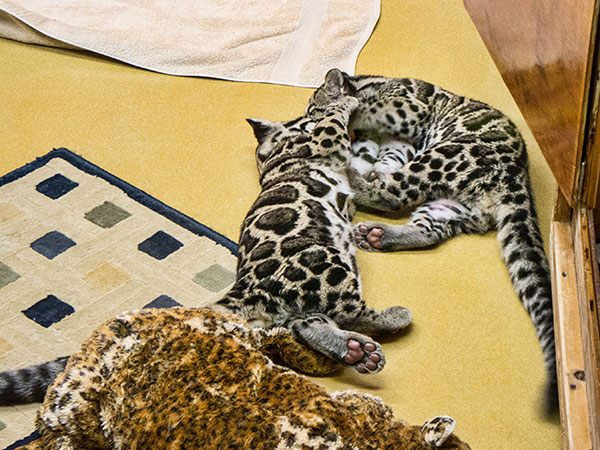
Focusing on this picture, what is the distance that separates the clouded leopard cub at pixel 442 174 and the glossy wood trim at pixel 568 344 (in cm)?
18

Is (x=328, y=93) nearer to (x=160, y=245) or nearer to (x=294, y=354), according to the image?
(x=160, y=245)

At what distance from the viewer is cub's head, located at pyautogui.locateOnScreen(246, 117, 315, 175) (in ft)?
9.60

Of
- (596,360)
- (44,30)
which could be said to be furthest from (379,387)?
(44,30)

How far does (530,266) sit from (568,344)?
47 cm

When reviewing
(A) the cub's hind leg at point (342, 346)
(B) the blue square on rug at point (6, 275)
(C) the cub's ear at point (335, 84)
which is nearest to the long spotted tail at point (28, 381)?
(B) the blue square on rug at point (6, 275)

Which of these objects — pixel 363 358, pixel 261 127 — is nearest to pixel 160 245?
pixel 261 127

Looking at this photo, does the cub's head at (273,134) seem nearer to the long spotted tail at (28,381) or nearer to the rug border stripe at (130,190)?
the rug border stripe at (130,190)

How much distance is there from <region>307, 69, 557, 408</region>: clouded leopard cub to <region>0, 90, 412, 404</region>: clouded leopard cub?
5.4 inches

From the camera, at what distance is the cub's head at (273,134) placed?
2.93 m

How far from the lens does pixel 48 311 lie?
2.43 meters

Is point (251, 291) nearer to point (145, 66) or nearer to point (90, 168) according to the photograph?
point (90, 168)

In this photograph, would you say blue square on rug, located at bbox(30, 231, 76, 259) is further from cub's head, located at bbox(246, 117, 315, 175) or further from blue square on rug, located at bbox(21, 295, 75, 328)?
cub's head, located at bbox(246, 117, 315, 175)

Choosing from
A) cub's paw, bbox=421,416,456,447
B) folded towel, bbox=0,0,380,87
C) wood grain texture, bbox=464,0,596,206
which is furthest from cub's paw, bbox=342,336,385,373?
folded towel, bbox=0,0,380,87

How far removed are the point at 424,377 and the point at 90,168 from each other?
1558 mm
